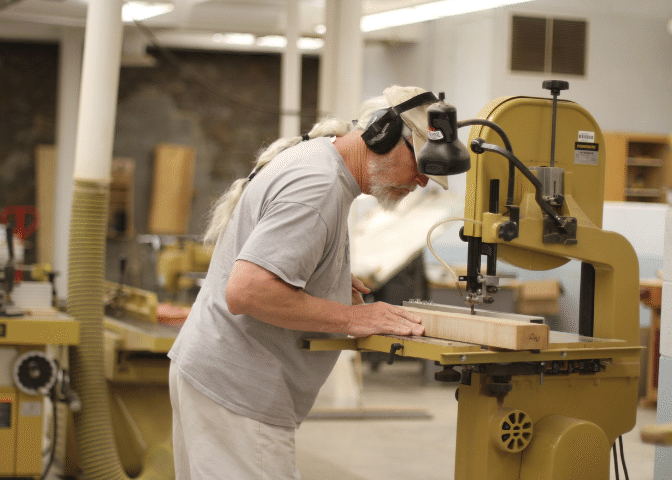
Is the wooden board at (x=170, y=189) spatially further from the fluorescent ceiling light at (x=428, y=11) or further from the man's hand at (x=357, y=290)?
the man's hand at (x=357, y=290)

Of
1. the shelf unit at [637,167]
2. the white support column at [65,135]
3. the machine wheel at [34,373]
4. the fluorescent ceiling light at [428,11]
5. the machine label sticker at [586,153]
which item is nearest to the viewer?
the machine label sticker at [586,153]

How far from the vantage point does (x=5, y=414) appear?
3.31 m

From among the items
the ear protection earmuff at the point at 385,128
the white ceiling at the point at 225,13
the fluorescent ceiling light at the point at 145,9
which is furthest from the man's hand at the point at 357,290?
the white ceiling at the point at 225,13

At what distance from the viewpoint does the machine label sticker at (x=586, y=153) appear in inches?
84.3

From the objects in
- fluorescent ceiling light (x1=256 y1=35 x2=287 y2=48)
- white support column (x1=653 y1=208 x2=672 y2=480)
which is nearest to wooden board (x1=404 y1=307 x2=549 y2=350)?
white support column (x1=653 y1=208 x2=672 y2=480)

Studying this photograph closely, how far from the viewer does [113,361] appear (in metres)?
3.65

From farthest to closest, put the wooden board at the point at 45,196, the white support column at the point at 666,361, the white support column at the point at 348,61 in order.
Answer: the wooden board at the point at 45,196 < the white support column at the point at 348,61 < the white support column at the point at 666,361

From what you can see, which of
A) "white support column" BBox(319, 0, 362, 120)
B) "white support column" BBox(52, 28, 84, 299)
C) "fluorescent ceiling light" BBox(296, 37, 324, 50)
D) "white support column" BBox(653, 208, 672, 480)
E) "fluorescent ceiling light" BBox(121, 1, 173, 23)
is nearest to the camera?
"white support column" BBox(653, 208, 672, 480)

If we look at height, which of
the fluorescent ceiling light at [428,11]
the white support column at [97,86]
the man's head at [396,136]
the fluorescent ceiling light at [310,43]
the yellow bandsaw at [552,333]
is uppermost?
the fluorescent ceiling light at [310,43]

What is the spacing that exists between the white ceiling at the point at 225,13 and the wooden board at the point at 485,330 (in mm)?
6742

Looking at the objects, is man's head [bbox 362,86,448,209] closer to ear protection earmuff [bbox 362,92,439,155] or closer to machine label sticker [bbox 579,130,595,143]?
ear protection earmuff [bbox 362,92,439,155]

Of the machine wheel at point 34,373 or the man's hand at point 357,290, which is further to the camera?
the machine wheel at point 34,373

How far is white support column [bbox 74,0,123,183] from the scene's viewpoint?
3.56 meters

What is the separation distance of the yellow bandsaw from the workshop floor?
7.19 ft
